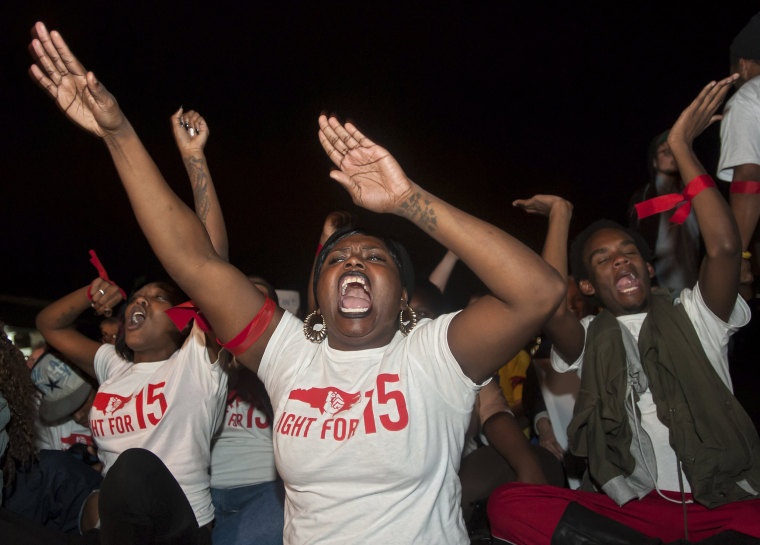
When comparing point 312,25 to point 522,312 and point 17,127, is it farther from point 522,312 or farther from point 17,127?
point 522,312

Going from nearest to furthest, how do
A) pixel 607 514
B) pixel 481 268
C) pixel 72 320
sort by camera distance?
1. pixel 481 268
2. pixel 607 514
3. pixel 72 320

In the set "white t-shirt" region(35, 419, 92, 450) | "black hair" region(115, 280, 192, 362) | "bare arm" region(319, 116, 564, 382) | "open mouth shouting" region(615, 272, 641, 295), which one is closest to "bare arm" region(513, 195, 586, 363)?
"open mouth shouting" region(615, 272, 641, 295)

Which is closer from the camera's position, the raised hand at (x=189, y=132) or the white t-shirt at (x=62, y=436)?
the raised hand at (x=189, y=132)

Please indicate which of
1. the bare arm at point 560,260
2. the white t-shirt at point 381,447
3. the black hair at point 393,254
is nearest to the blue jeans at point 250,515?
the white t-shirt at point 381,447

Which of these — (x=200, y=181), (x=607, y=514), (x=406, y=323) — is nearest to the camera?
(x=406, y=323)

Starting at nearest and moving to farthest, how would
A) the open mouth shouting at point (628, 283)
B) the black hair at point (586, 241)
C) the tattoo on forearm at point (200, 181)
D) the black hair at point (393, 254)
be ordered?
the black hair at point (393, 254) → the tattoo on forearm at point (200, 181) → the open mouth shouting at point (628, 283) → the black hair at point (586, 241)

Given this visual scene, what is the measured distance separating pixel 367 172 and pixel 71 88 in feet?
3.19

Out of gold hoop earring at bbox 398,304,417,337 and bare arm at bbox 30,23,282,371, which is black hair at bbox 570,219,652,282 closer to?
gold hoop earring at bbox 398,304,417,337

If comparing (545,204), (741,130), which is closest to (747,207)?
(741,130)

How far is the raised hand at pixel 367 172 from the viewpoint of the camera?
5.38 feet

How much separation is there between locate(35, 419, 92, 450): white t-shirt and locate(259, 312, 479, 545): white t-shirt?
8.14ft

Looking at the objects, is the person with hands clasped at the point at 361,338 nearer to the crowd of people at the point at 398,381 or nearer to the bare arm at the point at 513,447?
the crowd of people at the point at 398,381

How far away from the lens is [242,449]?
2.83 metres

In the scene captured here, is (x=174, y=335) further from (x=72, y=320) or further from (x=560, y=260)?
(x=560, y=260)
